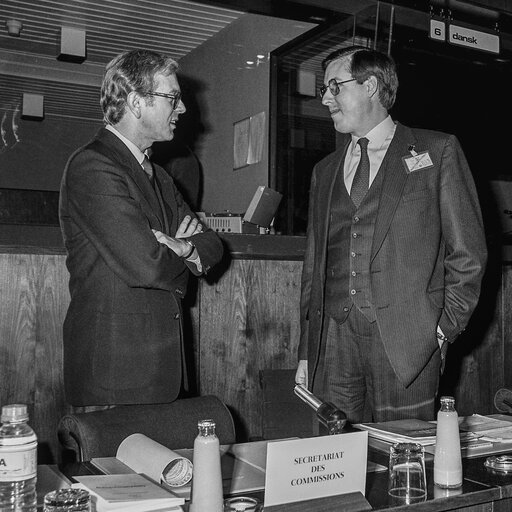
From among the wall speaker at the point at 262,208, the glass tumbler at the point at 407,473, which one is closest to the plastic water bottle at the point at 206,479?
the glass tumbler at the point at 407,473

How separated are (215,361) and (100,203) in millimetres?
1075

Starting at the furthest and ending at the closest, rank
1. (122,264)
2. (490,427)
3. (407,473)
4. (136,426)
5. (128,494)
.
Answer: (122,264) < (490,427) < (136,426) < (407,473) < (128,494)

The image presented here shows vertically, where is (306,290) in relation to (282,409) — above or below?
above

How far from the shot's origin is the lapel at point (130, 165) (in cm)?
208

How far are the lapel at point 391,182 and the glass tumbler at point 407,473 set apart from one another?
97 cm

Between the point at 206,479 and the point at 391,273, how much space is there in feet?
3.98

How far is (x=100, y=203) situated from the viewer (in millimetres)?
1977

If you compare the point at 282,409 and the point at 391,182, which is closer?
the point at 391,182

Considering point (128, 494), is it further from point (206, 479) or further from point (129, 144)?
point (129, 144)

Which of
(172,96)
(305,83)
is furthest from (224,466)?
(305,83)

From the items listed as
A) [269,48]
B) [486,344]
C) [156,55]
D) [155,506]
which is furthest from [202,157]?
[155,506]

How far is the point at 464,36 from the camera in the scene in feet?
13.4

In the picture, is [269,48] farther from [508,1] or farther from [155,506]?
[155,506]

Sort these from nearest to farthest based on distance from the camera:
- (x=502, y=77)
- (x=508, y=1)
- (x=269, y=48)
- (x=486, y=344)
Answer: (x=486, y=344) < (x=508, y=1) < (x=502, y=77) < (x=269, y=48)
